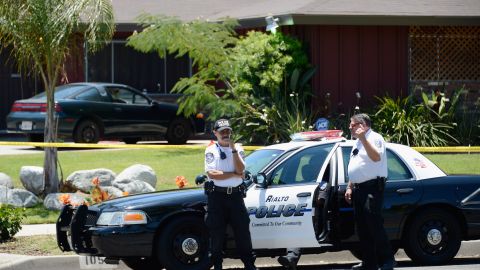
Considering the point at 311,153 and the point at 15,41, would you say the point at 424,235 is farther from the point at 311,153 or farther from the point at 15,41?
the point at 15,41

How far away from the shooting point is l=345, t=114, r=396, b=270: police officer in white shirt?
10570mm

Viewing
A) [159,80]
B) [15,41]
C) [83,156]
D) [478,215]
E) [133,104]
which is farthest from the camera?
[159,80]

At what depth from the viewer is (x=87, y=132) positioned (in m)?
23.1

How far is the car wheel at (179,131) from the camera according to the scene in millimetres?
24719

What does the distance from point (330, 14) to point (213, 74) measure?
8.84 ft

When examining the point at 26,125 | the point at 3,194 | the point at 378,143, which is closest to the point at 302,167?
the point at 378,143

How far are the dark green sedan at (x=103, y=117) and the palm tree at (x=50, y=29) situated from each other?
6413 mm

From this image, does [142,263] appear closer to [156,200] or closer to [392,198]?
[156,200]

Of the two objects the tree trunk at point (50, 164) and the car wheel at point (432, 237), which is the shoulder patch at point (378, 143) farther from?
the tree trunk at point (50, 164)

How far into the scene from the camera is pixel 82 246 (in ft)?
35.5

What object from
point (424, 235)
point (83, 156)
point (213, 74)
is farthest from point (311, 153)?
point (213, 74)

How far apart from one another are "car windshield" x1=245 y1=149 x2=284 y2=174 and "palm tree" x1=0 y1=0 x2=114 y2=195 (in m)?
4.73

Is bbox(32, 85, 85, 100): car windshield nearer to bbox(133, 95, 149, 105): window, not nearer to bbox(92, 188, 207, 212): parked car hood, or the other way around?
bbox(133, 95, 149, 105): window

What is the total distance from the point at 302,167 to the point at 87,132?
12314 mm
